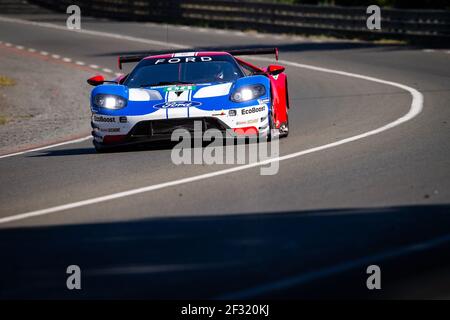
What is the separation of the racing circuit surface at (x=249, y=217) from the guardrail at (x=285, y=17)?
13170 millimetres

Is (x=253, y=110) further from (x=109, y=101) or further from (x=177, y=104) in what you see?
(x=109, y=101)

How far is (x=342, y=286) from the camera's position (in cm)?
540

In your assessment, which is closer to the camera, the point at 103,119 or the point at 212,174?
the point at 212,174

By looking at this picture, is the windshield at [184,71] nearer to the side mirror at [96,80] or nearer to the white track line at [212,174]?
the side mirror at [96,80]

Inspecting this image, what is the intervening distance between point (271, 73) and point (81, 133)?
3.86m

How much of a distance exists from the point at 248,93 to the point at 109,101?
1592mm

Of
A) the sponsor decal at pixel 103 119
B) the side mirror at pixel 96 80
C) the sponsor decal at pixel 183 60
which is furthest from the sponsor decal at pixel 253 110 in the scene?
the side mirror at pixel 96 80

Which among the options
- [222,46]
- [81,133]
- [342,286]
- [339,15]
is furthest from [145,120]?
[339,15]

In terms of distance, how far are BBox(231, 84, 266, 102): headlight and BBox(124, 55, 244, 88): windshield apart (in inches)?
21.1

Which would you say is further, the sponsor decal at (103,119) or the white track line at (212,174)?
the sponsor decal at (103,119)

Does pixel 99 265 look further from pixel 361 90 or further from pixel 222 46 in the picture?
pixel 222 46

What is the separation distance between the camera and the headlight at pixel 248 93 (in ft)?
37.2

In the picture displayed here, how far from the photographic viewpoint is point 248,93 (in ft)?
37.4

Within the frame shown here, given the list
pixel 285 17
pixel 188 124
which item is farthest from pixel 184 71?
pixel 285 17
